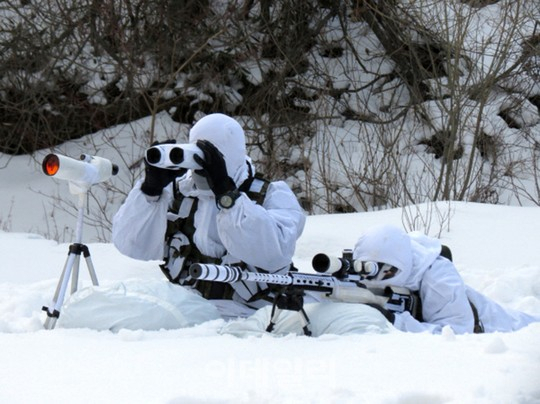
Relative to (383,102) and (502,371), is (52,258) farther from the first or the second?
(383,102)

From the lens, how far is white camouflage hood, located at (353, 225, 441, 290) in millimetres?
4230

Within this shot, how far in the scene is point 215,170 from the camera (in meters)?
3.94

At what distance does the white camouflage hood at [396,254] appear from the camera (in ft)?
13.9

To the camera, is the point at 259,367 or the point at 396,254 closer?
the point at 259,367

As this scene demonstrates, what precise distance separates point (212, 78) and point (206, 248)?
901 cm

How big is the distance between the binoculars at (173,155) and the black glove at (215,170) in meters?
0.02

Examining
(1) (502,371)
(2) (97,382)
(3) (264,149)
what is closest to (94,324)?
(2) (97,382)

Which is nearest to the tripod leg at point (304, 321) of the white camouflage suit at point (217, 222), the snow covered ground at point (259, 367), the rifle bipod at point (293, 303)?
the rifle bipod at point (293, 303)

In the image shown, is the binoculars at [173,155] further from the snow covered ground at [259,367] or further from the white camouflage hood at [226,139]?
the snow covered ground at [259,367]

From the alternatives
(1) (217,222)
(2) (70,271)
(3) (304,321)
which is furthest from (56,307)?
(3) (304,321)

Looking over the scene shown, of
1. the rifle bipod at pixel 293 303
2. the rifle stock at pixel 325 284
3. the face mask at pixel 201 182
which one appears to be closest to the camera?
the rifle stock at pixel 325 284

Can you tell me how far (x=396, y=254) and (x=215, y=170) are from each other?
2.66 feet

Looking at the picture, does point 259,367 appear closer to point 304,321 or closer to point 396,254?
point 304,321

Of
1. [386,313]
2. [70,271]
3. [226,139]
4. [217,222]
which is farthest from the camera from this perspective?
[226,139]
